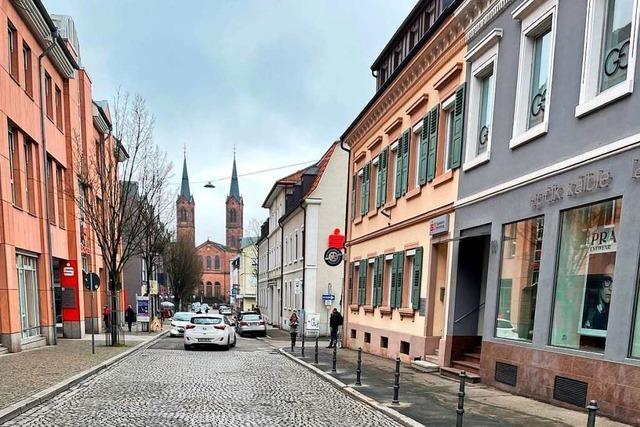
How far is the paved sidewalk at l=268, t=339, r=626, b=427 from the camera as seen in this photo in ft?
24.1

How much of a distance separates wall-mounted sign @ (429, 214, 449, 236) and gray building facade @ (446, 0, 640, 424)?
84 centimetres

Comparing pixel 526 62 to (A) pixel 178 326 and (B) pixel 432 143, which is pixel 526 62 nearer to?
(B) pixel 432 143

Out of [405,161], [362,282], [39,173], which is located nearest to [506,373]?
[405,161]

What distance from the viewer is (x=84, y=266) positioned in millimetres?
27578

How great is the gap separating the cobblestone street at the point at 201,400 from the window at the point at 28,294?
560 centimetres

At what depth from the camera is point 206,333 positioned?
65.9 feet

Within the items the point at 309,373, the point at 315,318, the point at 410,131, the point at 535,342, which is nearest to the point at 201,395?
the point at 309,373

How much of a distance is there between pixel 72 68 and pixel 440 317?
19.7 metres

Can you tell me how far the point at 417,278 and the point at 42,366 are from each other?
9.99m

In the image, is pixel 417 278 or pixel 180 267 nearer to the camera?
pixel 417 278

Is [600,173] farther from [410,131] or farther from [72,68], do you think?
[72,68]

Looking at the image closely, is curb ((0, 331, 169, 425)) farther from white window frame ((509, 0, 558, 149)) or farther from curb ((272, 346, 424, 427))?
white window frame ((509, 0, 558, 149))

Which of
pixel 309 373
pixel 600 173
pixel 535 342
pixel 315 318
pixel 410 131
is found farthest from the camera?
pixel 315 318

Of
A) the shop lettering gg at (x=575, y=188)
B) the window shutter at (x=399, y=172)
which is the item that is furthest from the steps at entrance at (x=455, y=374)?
the window shutter at (x=399, y=172)
